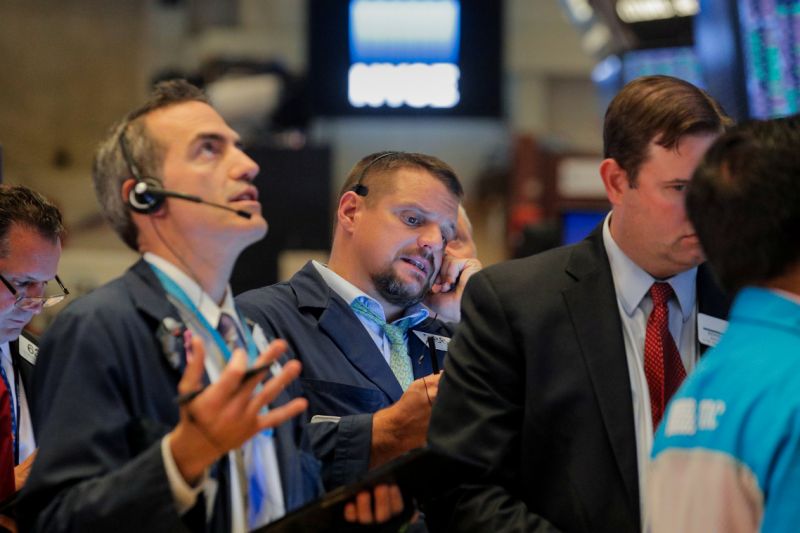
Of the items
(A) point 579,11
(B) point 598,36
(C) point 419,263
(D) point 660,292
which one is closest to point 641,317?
(D) point 660,292

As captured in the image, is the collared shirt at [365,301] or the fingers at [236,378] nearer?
the fingers at [236,378]

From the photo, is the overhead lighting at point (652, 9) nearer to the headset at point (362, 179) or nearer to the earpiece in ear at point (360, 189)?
the headset at point (362, 179)

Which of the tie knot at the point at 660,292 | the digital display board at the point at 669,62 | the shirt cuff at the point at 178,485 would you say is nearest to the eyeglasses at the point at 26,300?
the shirt cuff at the point at 178,485

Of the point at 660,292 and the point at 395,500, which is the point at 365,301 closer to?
the point at 660,292

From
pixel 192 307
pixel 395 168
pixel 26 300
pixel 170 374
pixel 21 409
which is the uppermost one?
pixel 395 168

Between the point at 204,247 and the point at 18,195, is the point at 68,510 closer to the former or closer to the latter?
the point at 204,247

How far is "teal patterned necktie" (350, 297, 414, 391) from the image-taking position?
3180mm

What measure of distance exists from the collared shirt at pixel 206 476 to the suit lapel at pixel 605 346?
0.68 m

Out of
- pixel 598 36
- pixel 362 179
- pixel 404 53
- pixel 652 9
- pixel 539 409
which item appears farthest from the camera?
pixel 598 36

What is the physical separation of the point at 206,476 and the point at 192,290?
0.36 metres

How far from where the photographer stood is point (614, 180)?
8.83 ft

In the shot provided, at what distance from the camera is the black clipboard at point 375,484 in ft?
6.78

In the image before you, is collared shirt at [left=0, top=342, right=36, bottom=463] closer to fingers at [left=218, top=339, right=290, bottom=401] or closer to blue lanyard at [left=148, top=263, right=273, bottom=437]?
blue lanyard at [left=148, top=263, right=273, bottom=437]

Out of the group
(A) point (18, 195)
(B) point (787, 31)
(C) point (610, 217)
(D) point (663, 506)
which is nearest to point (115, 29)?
(B) point (787, 31)
